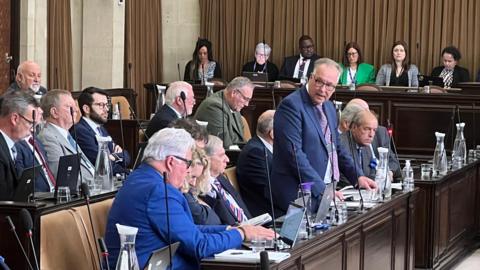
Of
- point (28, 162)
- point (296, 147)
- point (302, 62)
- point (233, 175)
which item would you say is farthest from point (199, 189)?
point (302, 62)

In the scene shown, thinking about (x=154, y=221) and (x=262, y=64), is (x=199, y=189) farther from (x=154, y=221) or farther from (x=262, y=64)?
(x=262, y=64)

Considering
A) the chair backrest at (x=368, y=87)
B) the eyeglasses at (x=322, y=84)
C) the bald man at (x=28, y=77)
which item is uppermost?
the eyeglasses at (x=322, y=84)

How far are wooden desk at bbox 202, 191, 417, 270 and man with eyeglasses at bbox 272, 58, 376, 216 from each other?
327 millimetres

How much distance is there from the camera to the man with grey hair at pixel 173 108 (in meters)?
8.05

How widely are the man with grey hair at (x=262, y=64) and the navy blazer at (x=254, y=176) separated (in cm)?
767

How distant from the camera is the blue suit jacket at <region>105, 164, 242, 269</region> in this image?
4.11 meters

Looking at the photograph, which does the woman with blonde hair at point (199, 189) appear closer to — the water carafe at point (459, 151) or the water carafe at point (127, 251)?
the water carafe at point (127, 251)

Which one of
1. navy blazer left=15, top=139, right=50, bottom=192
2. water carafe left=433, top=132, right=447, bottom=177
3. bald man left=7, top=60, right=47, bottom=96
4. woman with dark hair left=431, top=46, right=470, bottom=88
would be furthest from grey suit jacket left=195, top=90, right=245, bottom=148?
woman with dark hair left=431, top=46, right=470, bottom=88

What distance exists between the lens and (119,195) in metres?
4.21

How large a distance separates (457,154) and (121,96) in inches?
191

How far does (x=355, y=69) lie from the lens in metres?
13.4

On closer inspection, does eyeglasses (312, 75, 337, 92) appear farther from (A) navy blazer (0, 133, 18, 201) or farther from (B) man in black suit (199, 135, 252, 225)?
(A) navy blazer (0, 133, 18, 201)

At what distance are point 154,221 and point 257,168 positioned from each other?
7.54 ft

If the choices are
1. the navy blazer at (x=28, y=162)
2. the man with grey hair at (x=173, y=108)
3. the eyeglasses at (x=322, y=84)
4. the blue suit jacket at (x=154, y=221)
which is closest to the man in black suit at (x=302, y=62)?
the man with grey hair at (x=173, y=108)
